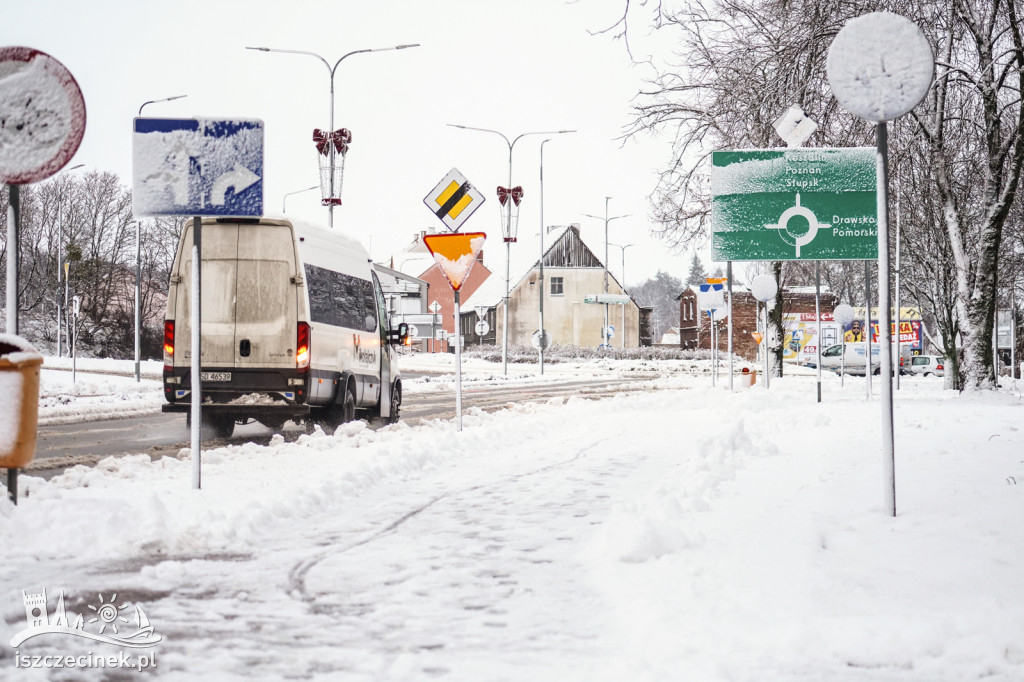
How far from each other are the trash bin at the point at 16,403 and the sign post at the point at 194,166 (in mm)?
1851

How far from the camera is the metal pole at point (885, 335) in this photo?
6496 mm

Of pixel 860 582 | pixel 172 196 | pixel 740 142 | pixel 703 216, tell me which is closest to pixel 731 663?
pixel 860 582

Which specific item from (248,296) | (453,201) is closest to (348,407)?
(248,296)

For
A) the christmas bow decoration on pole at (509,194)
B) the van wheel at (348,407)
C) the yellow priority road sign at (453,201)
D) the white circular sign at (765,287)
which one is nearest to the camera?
the yellow priority road sign at (453,201)

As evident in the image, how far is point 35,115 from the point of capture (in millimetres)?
6617

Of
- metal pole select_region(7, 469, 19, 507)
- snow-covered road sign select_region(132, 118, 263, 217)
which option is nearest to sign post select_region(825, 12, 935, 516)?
snow-covered road sign select_region(132, 118, 263, 217)

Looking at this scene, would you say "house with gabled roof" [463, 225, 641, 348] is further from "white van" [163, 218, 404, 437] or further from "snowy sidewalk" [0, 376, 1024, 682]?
"snowy sidewalk" [0, 376, 1024, 682]

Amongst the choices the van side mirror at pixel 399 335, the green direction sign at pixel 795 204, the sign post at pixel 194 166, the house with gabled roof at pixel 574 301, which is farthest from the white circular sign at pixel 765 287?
the house with gabled roof at pixel 574 301

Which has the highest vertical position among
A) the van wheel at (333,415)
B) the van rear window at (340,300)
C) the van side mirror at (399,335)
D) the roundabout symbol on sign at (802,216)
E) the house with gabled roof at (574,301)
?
the house with gabled roof at (574,301)

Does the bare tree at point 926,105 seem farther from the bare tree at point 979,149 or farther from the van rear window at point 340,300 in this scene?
the van rear window at point 340,300

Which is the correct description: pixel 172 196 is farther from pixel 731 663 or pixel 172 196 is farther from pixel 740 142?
pixel 740 142

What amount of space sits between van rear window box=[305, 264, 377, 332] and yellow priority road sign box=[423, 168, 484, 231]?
5.88 feet

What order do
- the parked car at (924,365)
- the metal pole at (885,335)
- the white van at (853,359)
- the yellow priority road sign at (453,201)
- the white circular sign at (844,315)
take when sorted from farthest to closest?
1. the parked car at (924,365)
2. the white van at (853,359)
3. the white circular sign at (844,315)
4. the yellow priority road sign at (453,201)
5. the metal pole at (885,335)

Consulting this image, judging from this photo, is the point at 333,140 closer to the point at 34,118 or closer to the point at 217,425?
the point at 217,425
